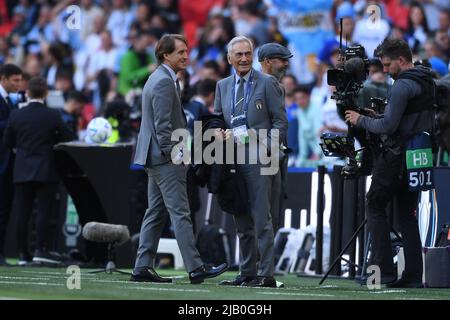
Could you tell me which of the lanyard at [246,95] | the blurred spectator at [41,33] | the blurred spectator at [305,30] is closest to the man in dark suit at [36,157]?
the lanyard at [246,95]

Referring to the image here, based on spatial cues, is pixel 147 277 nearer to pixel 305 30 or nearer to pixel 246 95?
pixel 246 95

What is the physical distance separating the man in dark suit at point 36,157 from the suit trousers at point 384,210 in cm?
481

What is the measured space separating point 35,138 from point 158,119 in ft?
13.3

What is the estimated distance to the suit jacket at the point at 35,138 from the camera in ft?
50.7

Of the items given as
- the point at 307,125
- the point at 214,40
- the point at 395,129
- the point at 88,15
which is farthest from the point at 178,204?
the point at 88,15

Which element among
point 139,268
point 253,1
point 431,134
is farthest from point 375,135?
point 253,1

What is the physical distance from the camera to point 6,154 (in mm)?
16047

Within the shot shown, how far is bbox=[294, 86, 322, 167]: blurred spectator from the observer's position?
747 inches

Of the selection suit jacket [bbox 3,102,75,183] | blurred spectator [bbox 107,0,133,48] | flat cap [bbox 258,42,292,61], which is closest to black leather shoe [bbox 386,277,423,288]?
flat cap [bbox 258,42,292,61]

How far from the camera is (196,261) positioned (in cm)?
1188

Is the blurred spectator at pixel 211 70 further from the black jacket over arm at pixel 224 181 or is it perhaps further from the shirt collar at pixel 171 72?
the black jacket over arm at pixel 224 181

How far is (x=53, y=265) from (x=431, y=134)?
17.3ft
